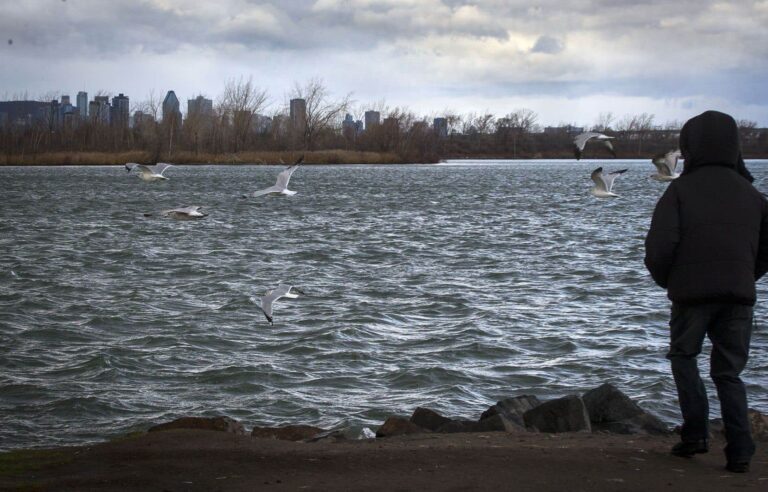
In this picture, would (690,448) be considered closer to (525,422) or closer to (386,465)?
(386,465)

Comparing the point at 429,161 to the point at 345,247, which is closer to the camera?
the point at 345,247

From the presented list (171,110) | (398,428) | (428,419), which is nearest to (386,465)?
(398,428)

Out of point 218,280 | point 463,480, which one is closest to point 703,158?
point 463,480

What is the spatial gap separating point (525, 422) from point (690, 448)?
8.12 feet

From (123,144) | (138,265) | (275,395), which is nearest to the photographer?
(275,395)

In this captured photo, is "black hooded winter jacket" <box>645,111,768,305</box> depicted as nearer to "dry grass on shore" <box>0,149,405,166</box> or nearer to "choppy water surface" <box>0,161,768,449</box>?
"choppy water surface" <box>0,161,768,449</box>

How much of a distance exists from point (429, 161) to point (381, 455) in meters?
122

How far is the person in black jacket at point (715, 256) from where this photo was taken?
572cm

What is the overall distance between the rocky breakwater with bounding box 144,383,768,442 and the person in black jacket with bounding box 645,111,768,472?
2.29m

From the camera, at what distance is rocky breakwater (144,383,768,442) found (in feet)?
26.8

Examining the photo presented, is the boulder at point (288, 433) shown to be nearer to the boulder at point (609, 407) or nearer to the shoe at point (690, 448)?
the boulder at point (609, 407)

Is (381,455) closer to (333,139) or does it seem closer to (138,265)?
(138,265)

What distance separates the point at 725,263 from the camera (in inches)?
224

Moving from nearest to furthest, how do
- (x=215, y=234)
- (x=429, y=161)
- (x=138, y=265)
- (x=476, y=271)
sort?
(x=476, y=271), (x=138, y=265), (x=215, y=234), (x=429, y=161)
